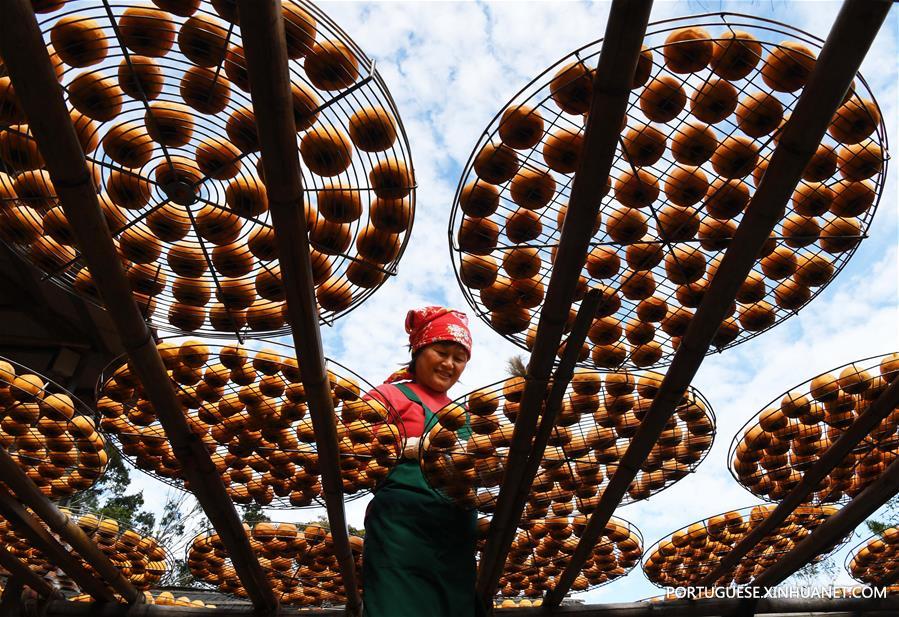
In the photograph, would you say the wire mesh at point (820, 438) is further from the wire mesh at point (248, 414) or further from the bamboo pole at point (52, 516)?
the bamboo pole at point (52, 516)

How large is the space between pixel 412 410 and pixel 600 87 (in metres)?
2.51

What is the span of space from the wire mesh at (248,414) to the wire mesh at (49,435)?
1.35 ft

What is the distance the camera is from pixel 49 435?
4.79m

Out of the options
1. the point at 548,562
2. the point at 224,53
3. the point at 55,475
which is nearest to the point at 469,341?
the point at 548,562

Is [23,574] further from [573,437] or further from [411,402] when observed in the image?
[573,437]

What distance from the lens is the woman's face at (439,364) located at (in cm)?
472

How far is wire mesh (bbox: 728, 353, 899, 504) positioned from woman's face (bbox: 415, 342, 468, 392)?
1.82 m

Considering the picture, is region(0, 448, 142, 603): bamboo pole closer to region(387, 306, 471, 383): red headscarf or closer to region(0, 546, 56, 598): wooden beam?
region(0, 546, 56, 598): wooden beam

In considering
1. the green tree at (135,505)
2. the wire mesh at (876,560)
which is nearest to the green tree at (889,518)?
the wire mesh at (876,560)

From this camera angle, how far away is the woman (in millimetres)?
3967

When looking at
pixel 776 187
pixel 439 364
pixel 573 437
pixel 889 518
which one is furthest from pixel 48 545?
pixel 889 518

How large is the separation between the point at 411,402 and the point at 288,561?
203 cm

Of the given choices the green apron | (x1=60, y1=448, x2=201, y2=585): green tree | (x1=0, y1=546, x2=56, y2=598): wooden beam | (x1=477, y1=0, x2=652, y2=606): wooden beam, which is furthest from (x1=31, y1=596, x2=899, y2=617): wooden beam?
(x1=60, y1=448, x2=201, y2=585): green tree

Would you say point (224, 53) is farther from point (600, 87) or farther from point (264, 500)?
point (264, 500)
